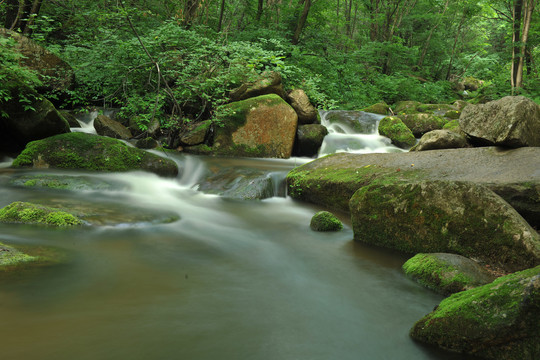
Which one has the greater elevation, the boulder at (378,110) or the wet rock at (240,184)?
the boulder at (378,110)

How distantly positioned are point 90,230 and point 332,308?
3293 mm

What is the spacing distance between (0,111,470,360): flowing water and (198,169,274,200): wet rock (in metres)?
1.66

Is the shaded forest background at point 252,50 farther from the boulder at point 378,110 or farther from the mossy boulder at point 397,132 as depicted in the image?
the mossy boulder at point 397,132

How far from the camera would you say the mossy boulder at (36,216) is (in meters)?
4.70

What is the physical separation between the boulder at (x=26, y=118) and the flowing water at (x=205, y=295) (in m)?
2.99

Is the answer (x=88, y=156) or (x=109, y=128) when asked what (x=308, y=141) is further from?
(x=88, y=156)

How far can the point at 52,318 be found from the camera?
2.64 meters

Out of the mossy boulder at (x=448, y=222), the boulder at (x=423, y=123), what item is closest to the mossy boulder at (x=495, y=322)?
the mossy boulder at (x=448, y=222)

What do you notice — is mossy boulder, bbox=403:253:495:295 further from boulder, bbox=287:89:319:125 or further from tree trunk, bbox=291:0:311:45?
tree trunk, bbox=291:0:311:45

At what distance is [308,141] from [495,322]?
9.45 m

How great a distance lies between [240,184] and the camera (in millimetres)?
8031

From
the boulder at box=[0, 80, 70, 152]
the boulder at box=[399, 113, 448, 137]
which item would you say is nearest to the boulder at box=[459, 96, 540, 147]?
the boulder at box=[399, 113, 448, 137]

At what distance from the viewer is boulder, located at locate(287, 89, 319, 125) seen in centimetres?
1205

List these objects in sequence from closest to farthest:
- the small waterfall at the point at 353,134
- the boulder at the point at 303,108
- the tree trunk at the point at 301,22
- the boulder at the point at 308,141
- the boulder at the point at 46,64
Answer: the boulder at the point at 46,64 < the boulder at the point at 308,141 < the small waterfall at the point at 353,134 < the boulder at the point at 303,108 < the tree trunk at the point at 301,22
